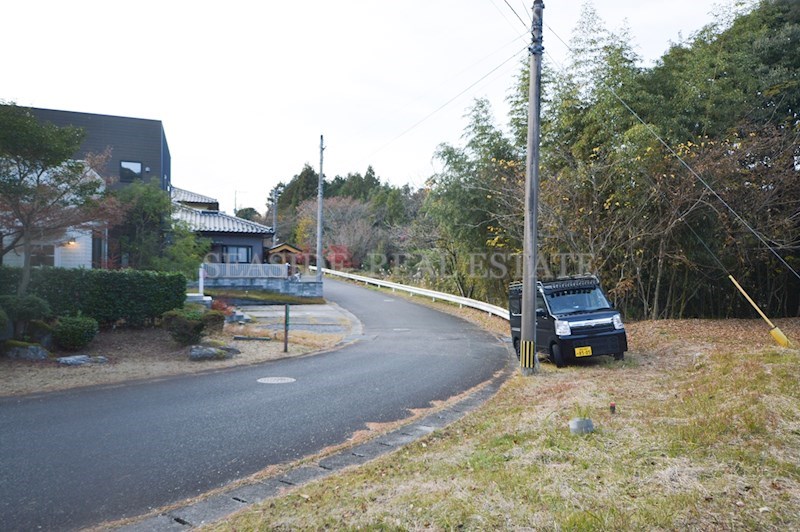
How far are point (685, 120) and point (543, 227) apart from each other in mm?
4192

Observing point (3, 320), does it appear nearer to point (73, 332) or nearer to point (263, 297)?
point (73, 332)

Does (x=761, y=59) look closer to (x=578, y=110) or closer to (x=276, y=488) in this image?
(x=578, y=110)

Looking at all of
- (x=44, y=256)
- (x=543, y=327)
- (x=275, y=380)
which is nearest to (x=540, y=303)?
(x=543, y=327)

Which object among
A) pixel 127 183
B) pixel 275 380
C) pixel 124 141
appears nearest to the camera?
pixel 275 380

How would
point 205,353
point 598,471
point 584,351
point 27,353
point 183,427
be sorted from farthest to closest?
point 205,353
point 27,353
point 584,351
point 183,427
point 598,471

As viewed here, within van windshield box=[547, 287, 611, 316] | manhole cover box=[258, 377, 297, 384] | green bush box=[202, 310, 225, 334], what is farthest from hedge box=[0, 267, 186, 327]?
van windshield box=[547, 287, 611, 316]

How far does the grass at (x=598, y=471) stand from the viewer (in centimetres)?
302

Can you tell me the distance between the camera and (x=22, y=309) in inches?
356

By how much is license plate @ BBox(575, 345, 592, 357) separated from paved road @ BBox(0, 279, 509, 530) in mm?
1568

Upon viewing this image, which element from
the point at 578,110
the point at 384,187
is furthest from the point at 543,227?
the point at 384,187

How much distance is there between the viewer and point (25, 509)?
3.72 meters

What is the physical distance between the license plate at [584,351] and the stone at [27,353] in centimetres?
902

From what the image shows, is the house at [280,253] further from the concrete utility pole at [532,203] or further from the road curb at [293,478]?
the road curb at [293,478]

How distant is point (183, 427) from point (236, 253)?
21.4m
